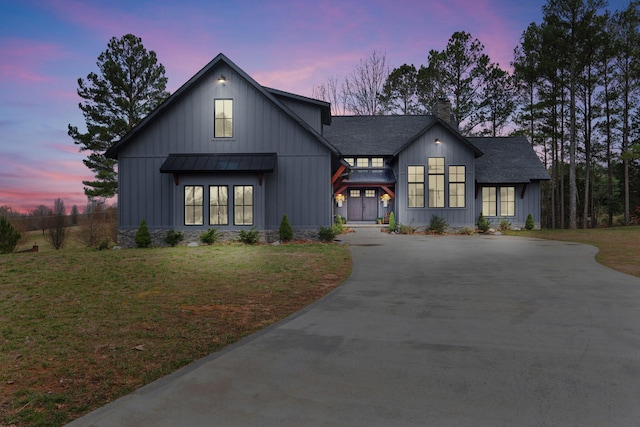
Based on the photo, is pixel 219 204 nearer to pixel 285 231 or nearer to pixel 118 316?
pixel 285 231

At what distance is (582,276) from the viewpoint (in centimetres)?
864

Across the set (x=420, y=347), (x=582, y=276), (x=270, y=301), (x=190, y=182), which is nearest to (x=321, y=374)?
(x=420, y=347)

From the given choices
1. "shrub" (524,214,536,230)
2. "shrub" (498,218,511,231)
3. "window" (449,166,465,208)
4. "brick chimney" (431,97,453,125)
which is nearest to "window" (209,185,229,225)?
"window" (449,166,465,208)

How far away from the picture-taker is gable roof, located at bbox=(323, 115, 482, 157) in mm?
27438

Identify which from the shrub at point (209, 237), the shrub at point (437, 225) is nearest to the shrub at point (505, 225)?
the shrub at point (437, 225)

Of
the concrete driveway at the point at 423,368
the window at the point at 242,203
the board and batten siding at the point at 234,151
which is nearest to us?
the concrete driveway at the point at 423,368

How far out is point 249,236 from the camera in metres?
16.0

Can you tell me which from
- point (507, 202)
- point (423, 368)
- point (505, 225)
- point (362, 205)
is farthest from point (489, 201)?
point (423, 368)

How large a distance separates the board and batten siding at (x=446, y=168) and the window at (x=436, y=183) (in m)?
0.22

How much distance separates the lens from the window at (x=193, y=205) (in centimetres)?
1673

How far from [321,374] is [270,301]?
3.18 metres

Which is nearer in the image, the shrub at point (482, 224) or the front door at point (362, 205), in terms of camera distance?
the shrub at point (482, 224)

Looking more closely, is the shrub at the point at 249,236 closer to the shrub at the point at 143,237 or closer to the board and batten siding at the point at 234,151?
the board and batten siding at the point at 234,151

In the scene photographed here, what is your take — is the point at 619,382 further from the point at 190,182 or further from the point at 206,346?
the point at 190,182
